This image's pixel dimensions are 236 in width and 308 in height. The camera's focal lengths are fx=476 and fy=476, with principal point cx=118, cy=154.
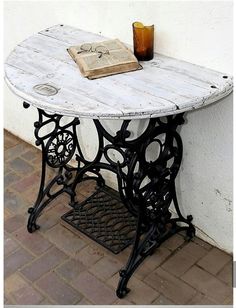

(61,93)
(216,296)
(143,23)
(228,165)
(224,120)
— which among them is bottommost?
(216,296)

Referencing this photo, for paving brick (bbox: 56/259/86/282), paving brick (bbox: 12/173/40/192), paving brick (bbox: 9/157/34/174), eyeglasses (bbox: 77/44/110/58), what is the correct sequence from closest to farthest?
eyeglasses (bbox: 77/44/110/58)
paving brick (bbox: 56/259/86/282)
paving brick (bbox: 12/173/40/192)
paving brick (bbox: 9/157/34/174)

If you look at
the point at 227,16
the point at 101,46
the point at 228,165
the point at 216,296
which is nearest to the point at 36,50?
the point at 101,46

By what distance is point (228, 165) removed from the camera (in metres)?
2.20

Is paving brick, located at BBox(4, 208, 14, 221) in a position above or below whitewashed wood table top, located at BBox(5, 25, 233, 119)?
below

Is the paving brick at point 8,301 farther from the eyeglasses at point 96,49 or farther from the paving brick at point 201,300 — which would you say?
the eyeglasses at point 96,49

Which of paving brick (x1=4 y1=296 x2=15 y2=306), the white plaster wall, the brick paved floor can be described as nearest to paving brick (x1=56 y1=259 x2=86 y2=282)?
the brick paved floor

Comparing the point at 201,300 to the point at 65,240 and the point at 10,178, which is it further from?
the point at 10,178

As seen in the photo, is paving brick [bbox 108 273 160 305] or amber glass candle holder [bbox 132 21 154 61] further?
paving brick [bbox 108 273 160 305]

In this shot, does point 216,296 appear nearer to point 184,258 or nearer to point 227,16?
point 184,258

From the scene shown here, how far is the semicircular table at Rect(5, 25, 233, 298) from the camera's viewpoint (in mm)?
1811

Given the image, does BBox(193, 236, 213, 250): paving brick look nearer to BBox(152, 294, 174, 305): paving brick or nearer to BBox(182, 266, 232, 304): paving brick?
BBox(182, 266, 232, 304): paving brick

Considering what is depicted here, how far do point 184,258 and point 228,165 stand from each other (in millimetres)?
547

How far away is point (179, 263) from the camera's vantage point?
93.7 inches

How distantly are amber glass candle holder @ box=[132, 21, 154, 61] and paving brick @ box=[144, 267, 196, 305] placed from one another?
1.03 metres
